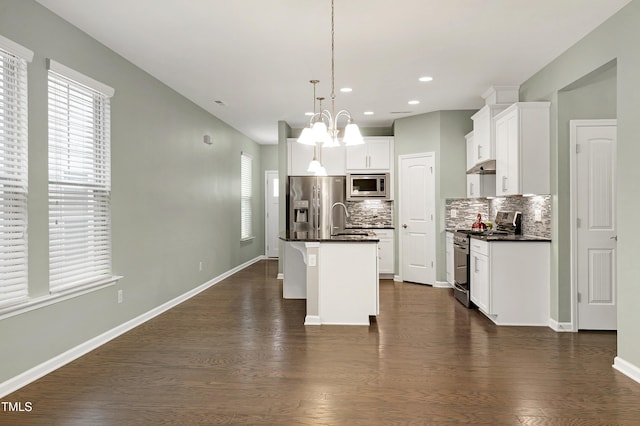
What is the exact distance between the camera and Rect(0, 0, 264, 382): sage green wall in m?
3.17

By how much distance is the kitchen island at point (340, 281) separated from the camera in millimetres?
4574

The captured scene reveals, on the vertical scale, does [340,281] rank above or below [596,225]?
below

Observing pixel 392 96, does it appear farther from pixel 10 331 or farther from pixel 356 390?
pixel 10 331

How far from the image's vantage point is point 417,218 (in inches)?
280

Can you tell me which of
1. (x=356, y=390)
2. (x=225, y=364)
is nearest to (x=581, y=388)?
(x=356, y=390)

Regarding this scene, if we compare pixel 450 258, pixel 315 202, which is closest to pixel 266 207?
pixel 315 202

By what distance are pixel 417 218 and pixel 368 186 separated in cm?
110

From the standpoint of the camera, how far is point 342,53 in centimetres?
429

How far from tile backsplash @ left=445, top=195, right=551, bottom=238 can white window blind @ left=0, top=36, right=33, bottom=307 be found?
4.78m

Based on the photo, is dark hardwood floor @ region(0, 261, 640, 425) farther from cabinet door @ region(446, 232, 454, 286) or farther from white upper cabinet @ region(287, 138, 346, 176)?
white upper cabinet @ region(287, 138, 346, 176)

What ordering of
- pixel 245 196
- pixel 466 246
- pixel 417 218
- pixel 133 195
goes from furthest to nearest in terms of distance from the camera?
pixel 245 196, pixel 417 218, pixel 466 246, pixel 133 195

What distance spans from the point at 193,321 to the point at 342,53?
127 inches

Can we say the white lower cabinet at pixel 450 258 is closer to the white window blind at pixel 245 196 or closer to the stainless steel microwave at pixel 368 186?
the stainless steel microwave at pixel 368 186

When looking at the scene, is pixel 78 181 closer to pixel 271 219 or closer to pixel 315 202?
pixel 315 202
